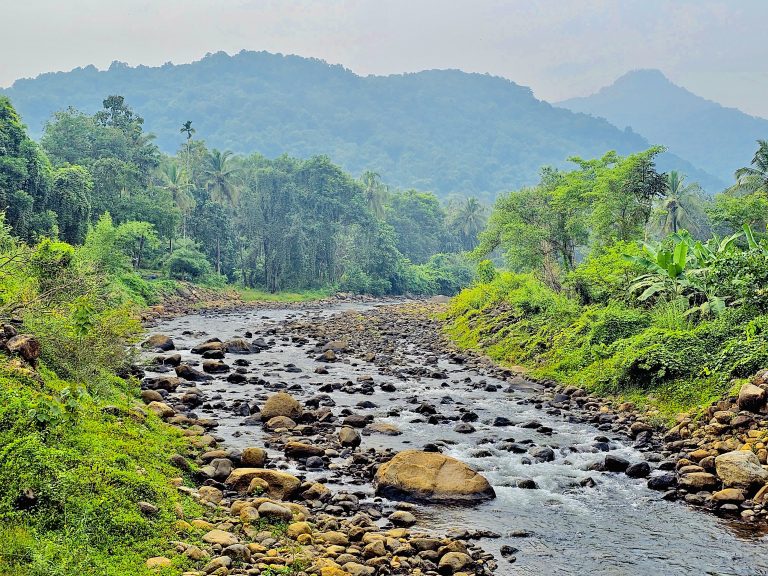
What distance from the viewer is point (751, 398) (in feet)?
42.5

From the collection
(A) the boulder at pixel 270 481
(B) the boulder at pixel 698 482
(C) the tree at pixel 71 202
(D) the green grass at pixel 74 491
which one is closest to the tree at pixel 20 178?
(C) the tree at pixel 71 202

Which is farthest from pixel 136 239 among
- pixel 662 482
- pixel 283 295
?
pixel 662 482

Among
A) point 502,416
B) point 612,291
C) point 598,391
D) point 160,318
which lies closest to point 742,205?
point 612,291

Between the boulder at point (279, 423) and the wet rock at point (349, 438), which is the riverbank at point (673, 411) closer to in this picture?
the wet rock at point (349, 438)

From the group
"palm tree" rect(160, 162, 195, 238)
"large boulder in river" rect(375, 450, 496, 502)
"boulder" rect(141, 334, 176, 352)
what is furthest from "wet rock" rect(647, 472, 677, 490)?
"palm tree" rect(160, 162, 195, 238)

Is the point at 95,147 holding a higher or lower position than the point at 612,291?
higher

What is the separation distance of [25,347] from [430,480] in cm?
746

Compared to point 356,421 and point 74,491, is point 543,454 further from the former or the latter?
point 74,491

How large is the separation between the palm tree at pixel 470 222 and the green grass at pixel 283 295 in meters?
42.5

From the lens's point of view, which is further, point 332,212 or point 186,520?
point 332,212

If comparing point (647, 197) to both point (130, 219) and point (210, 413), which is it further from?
point (130, 219)

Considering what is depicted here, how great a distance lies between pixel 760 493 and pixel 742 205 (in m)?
32.4

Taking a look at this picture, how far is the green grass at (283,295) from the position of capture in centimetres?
6362

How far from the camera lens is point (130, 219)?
52188 millimetres
